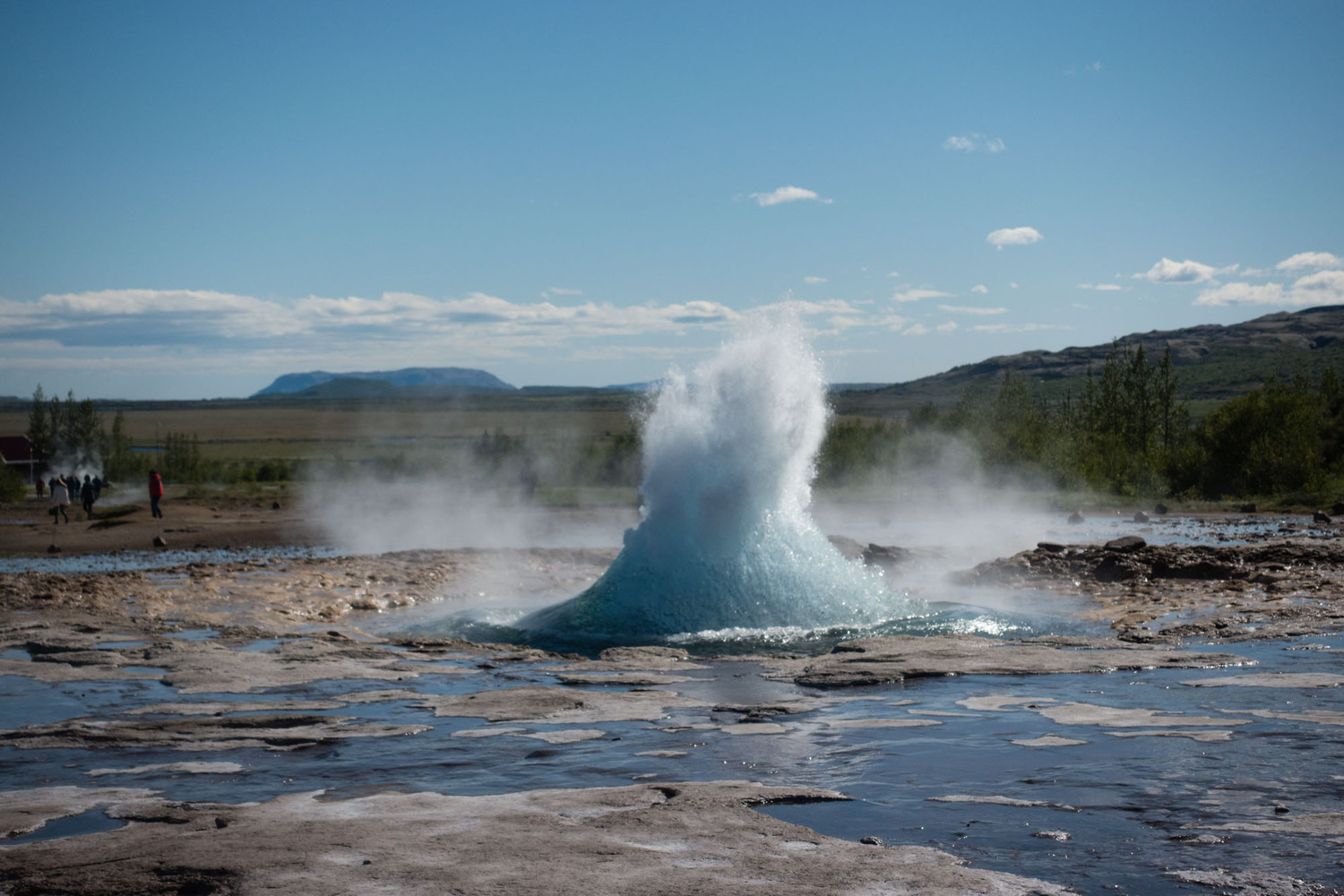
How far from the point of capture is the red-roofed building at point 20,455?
5087 centimetres

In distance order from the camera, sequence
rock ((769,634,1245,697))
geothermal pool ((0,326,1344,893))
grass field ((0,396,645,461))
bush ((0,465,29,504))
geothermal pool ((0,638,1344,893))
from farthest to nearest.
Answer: grass field ((0,396,645,461)) → bush ((0,465,29,504)) → rock ((769,634,1245,697)) → geothermal pool ((0,326,1344,893)) → geothermal pool ((0,638,1344,893))

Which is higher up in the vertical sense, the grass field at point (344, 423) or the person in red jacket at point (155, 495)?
the grass field at point (344, 423)

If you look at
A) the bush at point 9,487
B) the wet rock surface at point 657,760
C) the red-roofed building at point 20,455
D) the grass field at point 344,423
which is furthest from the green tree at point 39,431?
the wet rock surface at point 657,760

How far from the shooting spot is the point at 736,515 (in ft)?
41.0

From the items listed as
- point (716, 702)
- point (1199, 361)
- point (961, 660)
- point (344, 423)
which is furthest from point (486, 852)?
point (1199, 361)

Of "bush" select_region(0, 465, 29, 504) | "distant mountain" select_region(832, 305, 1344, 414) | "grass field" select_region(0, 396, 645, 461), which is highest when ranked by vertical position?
"distant mountain" select_region(832, 305, 1344, 414)

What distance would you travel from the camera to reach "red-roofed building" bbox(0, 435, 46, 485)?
50.9 m

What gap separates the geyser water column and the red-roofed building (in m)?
46.5

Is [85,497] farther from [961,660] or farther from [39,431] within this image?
[961,660]

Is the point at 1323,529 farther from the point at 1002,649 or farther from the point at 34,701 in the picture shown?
the point at 34,701

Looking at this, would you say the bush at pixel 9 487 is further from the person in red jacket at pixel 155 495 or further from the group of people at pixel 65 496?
the person in red jacket at pixel 155 495

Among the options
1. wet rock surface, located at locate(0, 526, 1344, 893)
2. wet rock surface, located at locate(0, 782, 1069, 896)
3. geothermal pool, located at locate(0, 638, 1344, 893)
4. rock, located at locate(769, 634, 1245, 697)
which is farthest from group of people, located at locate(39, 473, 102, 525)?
wet rock surface, located at locate(0, 782, 1069, 896)

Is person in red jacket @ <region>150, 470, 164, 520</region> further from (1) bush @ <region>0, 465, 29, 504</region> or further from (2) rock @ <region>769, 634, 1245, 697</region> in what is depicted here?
(2) rock @ <region>769, 634, 1245, 697</region>

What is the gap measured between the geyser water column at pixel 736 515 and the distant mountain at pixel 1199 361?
103974 millimetres
